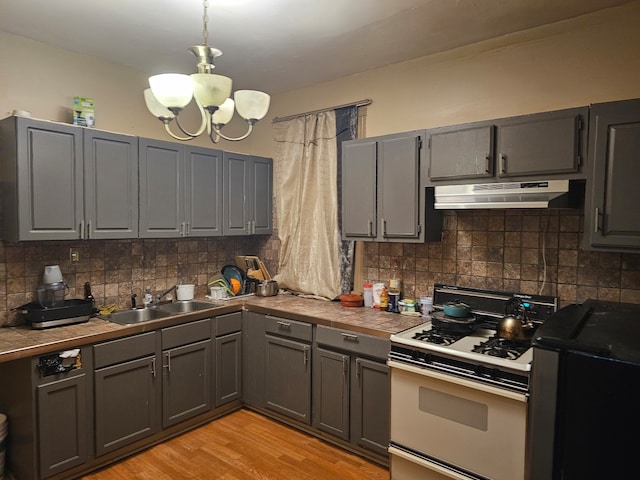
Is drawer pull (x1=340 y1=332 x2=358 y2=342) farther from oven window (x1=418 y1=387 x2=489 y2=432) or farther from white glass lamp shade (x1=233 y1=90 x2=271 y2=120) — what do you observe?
white glass lamp shade (x1=233 y1=90 x2=271 y2=120)

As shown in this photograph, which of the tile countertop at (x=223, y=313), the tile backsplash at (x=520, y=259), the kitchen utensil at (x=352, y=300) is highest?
the tile backsplash at (x=520, y=259)

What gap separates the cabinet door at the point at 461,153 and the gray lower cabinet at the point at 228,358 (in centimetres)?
192

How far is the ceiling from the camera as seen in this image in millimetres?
2355

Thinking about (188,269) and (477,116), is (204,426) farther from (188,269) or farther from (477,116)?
(477,116)

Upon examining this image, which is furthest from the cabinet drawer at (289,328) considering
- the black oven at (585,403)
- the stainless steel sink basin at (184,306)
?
the black oven at (585,403)

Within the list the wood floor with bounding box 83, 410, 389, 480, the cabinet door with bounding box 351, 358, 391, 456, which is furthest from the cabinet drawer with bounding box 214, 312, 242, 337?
the cabinet door with bounding box 351, 358, 391, 456

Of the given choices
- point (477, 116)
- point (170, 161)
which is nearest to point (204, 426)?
point (170, 161)

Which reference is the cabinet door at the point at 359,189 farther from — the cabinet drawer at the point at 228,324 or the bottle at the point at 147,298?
the bottle at the point at 147,298

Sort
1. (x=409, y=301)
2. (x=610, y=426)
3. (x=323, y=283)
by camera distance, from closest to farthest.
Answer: (x=610, y=426)
(x=409, y=301)
(x=323, y=283)

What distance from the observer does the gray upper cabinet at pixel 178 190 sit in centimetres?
317

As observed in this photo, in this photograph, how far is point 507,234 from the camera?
108 inches

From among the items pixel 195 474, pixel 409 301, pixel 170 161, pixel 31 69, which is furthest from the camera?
pixel 170 161

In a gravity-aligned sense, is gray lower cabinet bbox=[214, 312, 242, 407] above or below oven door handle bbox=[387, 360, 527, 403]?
below

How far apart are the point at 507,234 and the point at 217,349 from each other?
2284 mm
